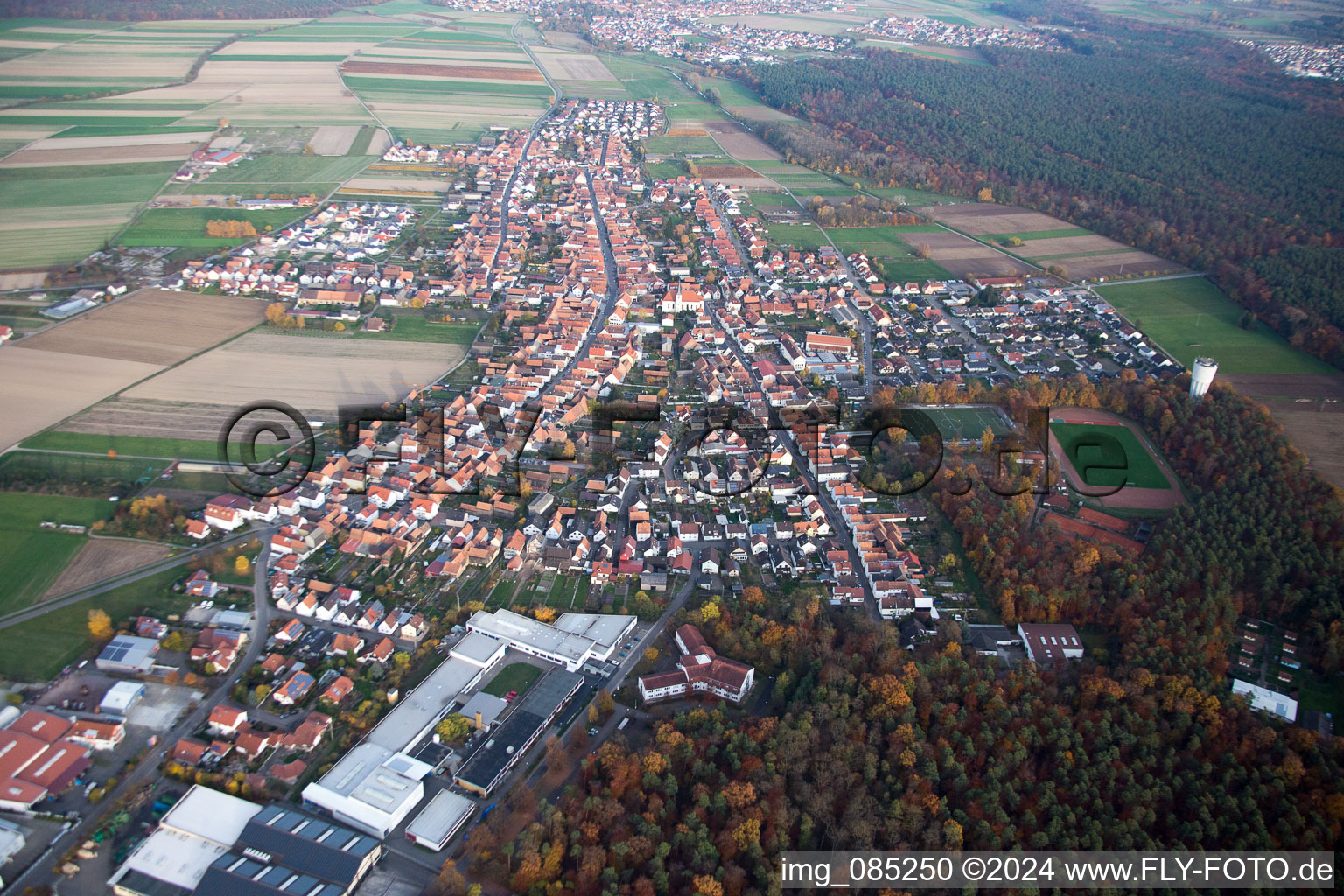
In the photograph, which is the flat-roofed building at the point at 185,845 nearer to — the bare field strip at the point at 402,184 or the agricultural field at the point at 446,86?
the bare field strip at the point at 402,184

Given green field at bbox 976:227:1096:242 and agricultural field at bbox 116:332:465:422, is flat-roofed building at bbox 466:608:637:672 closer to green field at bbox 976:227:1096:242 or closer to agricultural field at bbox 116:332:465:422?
agricultural field at bbox 116:332:465:422

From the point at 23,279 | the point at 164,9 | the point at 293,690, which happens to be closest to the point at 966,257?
the point at 293,690

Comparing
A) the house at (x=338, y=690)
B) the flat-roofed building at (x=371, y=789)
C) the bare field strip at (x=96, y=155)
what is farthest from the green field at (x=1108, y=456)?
the bare field strip at (x=96, y=155)

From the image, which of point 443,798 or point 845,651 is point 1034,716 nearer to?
point 845,651

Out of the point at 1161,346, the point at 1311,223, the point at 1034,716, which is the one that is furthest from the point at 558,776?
the point at 1311,223

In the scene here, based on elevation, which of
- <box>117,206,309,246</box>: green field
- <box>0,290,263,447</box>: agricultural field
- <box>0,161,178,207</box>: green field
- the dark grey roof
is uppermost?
<box>0,161,178,207</box>: green field

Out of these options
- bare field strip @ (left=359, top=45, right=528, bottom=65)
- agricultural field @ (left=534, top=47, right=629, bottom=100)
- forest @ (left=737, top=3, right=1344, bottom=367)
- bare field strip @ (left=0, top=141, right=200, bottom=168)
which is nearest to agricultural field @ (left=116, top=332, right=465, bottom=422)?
bare field strip @ (left=0, top=141, right=200, bottom=168)
